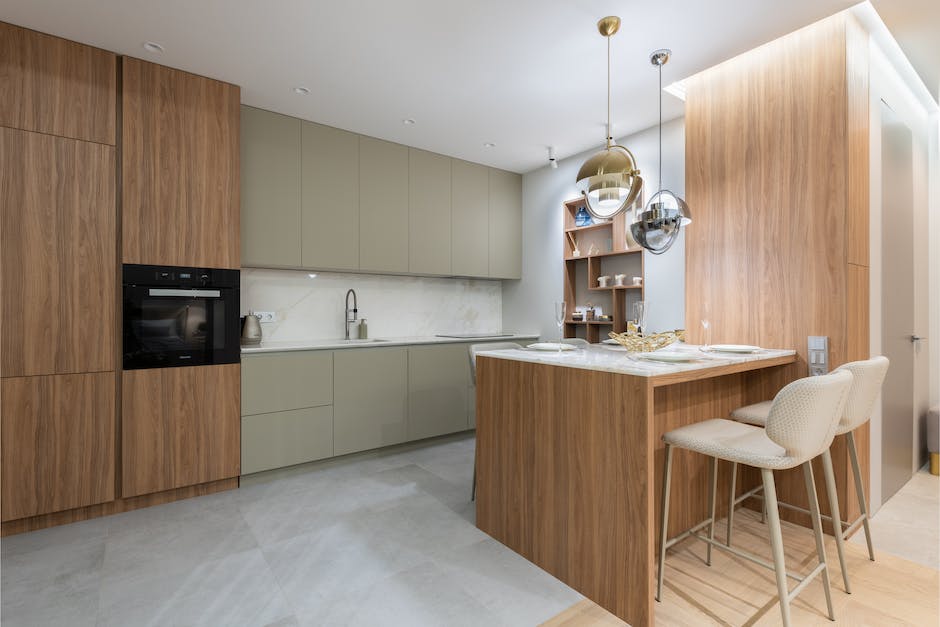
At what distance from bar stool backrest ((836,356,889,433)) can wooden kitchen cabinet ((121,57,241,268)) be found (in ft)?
10.7

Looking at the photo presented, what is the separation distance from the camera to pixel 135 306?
8.48 feet

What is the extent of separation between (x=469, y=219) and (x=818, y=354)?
2.94 meters

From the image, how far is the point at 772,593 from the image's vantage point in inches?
70.3

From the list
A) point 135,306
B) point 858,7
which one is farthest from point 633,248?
point 135,306

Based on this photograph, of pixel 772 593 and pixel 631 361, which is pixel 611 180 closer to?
pixel 631 361

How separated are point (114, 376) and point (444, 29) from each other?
2.58 meters

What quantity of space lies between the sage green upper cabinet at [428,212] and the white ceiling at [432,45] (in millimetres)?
683

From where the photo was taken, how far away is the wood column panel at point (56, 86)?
7.46ft

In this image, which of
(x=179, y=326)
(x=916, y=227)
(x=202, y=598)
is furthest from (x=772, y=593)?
(x=179, y=326)

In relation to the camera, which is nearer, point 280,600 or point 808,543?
point 280,600

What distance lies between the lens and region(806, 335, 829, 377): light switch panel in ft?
7.52

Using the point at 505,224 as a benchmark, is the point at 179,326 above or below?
below

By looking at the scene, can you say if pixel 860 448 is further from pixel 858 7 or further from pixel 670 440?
pixel 858 7

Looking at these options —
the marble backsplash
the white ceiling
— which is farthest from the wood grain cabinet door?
the marble backsplash
